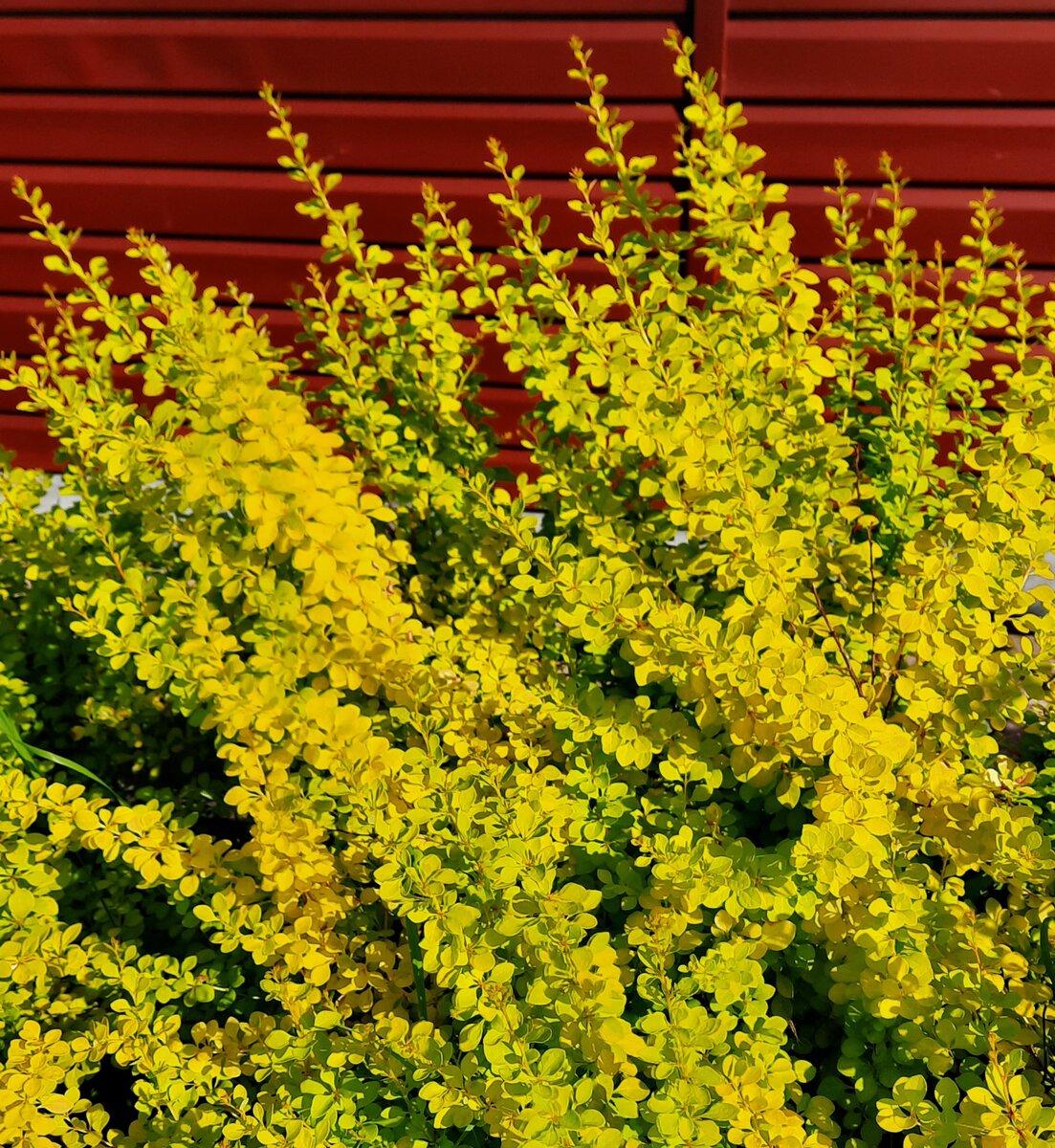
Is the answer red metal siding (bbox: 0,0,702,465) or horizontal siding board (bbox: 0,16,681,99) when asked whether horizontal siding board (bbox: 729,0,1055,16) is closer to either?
red metal siding (bbox: 0,0,702,465)

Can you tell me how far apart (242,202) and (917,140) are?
227 cm

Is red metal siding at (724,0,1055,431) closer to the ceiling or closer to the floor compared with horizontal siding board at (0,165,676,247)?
closer to the ceiling

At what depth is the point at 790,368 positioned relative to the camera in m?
1.72

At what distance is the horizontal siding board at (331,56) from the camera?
3.20m

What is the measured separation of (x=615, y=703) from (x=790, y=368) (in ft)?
2.18

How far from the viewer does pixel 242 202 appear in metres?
3.53

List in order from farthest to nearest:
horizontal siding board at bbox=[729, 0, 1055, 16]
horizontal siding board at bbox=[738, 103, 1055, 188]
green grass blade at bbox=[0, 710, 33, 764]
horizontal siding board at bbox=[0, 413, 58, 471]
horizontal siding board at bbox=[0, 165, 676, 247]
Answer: horizontal siding board at bbox=[0, 413, 58, 471] → horizontal siding board at bbox=[0, 165, 676, 247] → horizontal siding board at bbox=[738, 103, 1055, 188] → horizontal siding board at bbox=[729, 0, 1055, 16] → green grass blade at bbox=[0, 710, 33, 764]

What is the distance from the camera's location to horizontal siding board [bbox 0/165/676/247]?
3389mm

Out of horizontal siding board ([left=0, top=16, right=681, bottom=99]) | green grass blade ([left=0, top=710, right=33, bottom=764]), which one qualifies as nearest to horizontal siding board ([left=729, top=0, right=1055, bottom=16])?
Answer: horizontal siding board ([left=0, top=16, right=681, bottom=99])

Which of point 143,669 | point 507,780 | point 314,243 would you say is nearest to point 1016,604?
point 507,780

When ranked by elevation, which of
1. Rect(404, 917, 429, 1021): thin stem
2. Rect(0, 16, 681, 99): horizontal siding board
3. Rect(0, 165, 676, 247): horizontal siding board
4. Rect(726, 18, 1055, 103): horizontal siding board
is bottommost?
Rect(404, 917, 429, 1021): thin stem

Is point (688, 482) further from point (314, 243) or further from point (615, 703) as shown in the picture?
point (314, 243)

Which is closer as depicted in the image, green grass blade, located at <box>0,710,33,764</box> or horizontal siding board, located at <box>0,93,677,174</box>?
green grass blade, located at <box>0,710,33,764</box>

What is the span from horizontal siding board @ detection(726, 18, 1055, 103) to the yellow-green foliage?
1.45 metres
